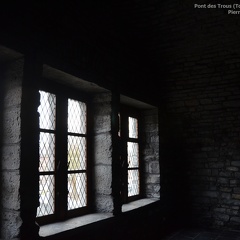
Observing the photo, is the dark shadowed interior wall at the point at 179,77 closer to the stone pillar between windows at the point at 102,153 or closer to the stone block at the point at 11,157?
the stone pillar between windows at the point at 102,153

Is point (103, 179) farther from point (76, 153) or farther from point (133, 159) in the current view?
point (133, 159)

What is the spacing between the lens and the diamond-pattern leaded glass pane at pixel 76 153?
10.9ft

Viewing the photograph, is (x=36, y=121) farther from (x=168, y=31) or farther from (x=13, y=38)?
(x=168, y=31)

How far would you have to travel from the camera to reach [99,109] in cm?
370

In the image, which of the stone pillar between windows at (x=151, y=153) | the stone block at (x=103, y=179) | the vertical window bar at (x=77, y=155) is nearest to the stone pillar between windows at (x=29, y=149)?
the vertical window bar at (x=77, y=155)

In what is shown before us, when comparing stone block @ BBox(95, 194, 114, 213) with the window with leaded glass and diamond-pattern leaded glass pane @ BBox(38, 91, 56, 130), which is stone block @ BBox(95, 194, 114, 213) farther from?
diamond-pattern leaded glass pane @ BBox(38, 91, 56, 130)

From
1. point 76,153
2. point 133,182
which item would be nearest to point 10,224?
point 76,153

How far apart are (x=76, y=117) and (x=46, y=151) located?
686 mm

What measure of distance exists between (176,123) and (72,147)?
2.48 metres

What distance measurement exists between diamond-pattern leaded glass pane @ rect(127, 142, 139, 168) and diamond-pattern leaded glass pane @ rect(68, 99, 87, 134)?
1.18 m

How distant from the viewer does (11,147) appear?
7.86 feet

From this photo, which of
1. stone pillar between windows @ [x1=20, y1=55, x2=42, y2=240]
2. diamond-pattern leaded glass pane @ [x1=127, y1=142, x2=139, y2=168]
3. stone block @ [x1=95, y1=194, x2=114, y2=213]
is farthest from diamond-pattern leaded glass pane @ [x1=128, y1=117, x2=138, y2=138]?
stone pillar between windows @ [x1=20, y1=55, x2=42, y2=240]

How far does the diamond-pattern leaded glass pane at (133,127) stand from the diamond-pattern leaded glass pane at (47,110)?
5.75ft

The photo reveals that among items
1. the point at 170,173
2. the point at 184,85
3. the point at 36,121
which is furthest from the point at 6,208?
the point at 184,85
